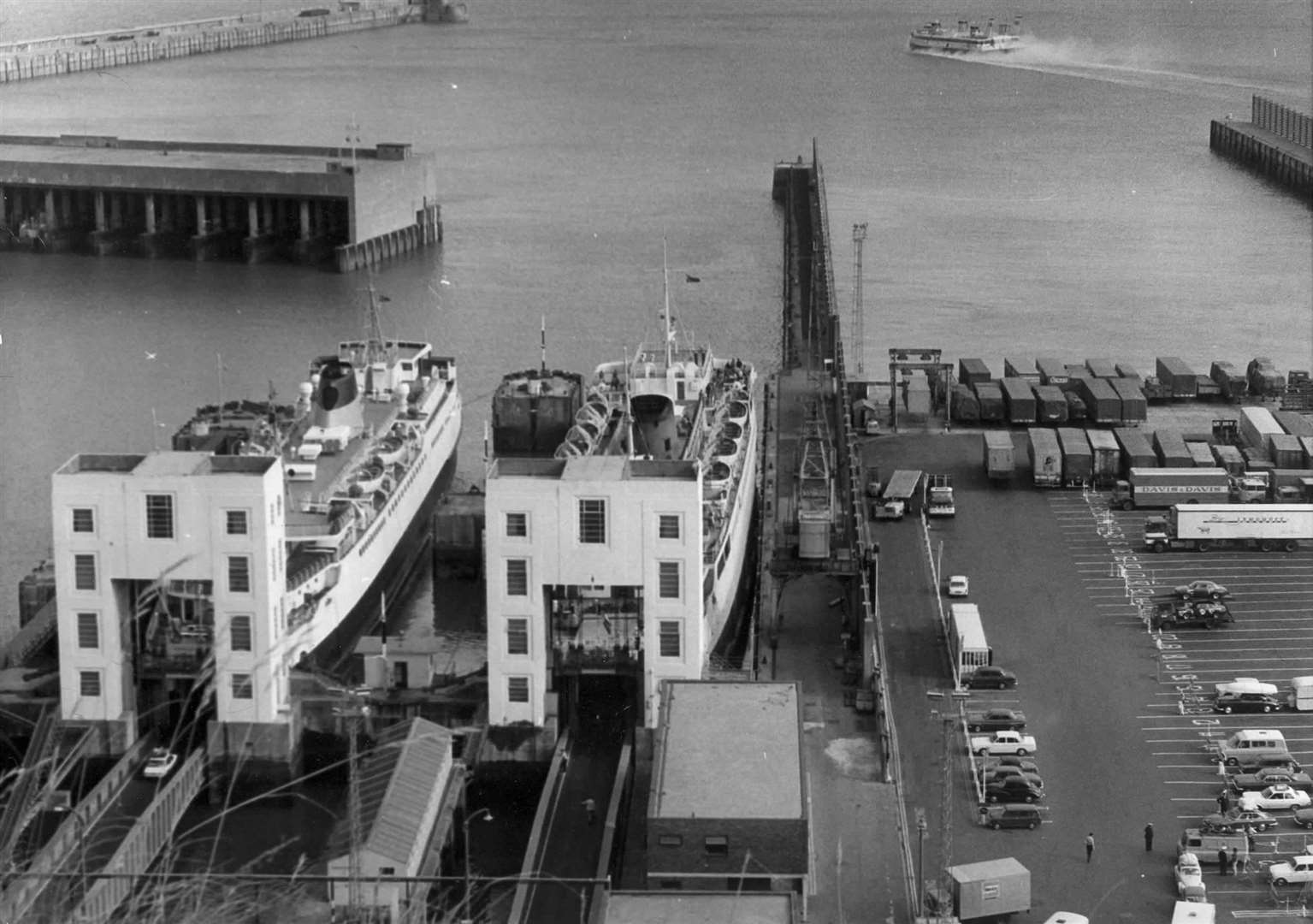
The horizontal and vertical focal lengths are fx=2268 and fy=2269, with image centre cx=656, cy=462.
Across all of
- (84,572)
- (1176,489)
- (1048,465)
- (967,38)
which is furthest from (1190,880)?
(967,38)

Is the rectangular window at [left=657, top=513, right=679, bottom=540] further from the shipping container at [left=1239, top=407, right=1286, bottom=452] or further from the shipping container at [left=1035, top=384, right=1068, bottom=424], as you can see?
the shipping container at [left=1035, top=384, right=1068, bottom=424]

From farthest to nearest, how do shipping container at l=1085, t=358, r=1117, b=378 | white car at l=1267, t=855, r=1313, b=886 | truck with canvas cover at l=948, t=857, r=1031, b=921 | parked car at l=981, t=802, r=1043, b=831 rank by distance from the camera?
shipping container at l=1085, t=358, r=1117, b=378 < parked car at l=981, t=802, r=1043, b=831 < white car at l=1267, t=855, r=1313, b=886 < truck with canvas cover at l=948, t=857, r=1031, b=921

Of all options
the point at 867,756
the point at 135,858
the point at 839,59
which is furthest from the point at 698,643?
the point at 839,59

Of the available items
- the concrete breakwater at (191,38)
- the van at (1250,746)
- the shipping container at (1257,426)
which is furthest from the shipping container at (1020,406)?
the concrete breakwater at (191,38)

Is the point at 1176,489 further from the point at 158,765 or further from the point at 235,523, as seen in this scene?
the point at 158,765

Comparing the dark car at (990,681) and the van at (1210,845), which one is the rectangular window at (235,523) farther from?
the van at (1210,845)

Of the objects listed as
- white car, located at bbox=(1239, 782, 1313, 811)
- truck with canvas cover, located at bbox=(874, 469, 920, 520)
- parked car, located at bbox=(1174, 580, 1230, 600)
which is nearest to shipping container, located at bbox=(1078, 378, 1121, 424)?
truck with canvas cover, located at bbox=(874, 469, 920, 520)
